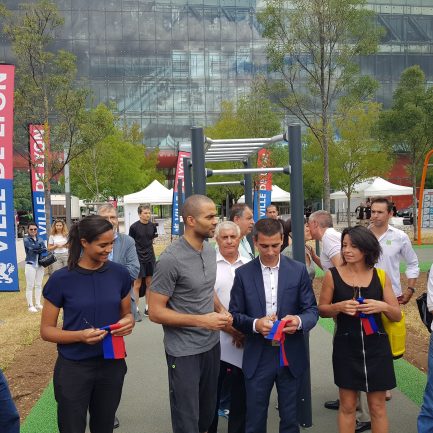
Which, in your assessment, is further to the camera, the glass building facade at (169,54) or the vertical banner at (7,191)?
the glass building facade at (169,54)

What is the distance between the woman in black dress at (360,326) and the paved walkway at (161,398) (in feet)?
2.86

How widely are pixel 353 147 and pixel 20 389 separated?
2344 cm

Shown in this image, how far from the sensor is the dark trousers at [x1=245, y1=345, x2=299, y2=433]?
12.2 ft

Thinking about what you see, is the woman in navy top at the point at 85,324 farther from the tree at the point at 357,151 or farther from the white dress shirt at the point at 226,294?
the tree at the point at 357,151

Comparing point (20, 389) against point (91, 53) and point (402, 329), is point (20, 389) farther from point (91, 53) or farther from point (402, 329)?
point (91, 53)

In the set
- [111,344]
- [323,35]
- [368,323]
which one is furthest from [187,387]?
[323,35]

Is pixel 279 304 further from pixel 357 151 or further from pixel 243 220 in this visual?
pixel 357 151

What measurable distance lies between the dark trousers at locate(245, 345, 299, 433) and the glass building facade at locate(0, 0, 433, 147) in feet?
178

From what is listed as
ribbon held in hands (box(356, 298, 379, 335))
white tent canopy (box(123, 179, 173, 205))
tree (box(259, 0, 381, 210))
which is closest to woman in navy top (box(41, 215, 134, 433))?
ribbon held in hands (box(356, 298, 379, 335))

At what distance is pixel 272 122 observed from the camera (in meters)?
25.2

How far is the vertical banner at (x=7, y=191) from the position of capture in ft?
23.6

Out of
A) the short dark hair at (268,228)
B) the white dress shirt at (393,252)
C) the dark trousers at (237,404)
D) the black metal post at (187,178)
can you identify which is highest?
the black metal post at (187,178)

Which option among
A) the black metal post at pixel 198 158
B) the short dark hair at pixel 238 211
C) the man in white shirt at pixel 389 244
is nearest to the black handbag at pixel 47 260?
the short dark hair at pixel 238 211

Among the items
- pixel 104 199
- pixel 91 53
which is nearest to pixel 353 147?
pixel 104 199
